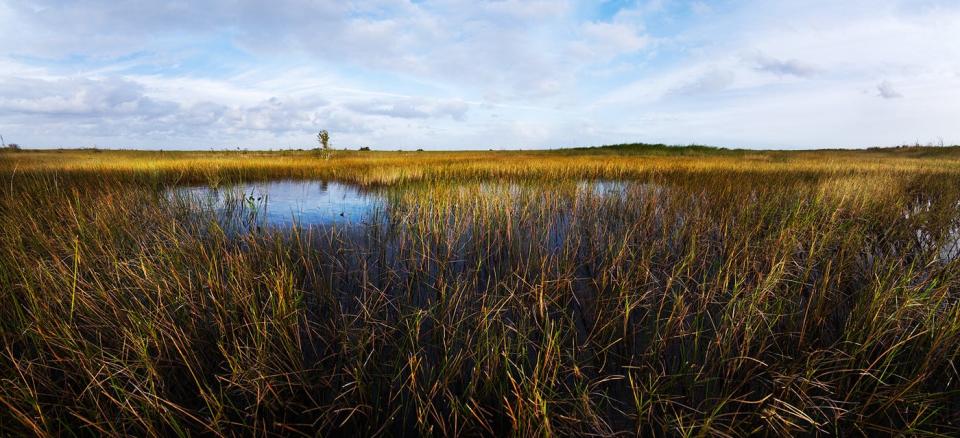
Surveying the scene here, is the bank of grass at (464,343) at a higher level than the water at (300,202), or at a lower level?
lower

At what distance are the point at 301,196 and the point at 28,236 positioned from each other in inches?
189

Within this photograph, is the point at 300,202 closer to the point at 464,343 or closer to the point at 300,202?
the point at 300,202

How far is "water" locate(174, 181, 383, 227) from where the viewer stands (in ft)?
20.2

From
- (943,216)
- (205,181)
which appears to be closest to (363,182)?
(205,181)

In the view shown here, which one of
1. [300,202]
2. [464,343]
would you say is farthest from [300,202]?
[464,343]

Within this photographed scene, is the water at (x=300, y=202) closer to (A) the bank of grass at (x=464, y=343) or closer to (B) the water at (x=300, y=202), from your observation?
(B) the water at (x=300, y=202)

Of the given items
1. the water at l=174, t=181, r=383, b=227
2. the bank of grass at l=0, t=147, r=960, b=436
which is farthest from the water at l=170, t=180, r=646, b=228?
the bank of grass at l=0, t=147, r=960, b=436

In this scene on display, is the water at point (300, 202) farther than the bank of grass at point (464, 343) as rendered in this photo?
Yes

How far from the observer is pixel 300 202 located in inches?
314

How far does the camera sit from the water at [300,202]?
616cm

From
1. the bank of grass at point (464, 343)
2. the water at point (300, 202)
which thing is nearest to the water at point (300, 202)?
the water at point (300, 202)

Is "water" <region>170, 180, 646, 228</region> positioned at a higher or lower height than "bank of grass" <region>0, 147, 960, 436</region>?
higher

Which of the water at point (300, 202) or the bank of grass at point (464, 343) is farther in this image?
the water at point (300, 202)

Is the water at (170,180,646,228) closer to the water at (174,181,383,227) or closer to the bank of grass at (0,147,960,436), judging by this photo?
the water at (174,181,383,227)
